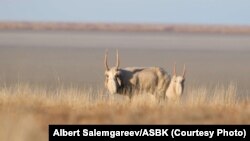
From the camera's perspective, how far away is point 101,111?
13.8 meters

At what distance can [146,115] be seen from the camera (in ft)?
43.8

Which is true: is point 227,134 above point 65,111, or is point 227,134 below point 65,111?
below

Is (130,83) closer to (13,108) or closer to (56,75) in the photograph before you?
(13,108)

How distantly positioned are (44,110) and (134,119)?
1.88 metres

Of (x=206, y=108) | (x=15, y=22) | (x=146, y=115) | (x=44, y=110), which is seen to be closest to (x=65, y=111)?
(x=44, y=110)

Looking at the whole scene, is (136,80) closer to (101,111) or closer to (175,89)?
(175,89)
